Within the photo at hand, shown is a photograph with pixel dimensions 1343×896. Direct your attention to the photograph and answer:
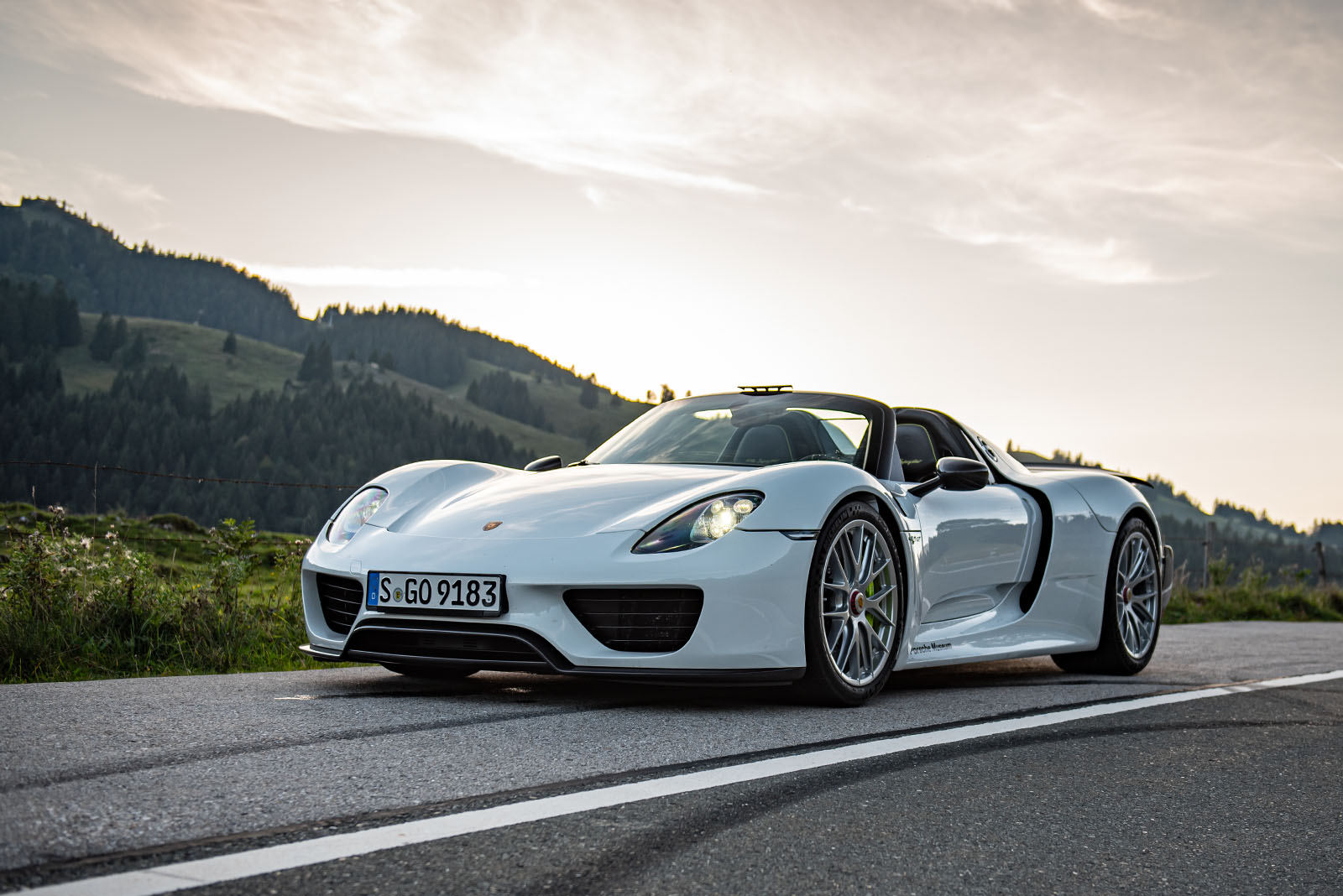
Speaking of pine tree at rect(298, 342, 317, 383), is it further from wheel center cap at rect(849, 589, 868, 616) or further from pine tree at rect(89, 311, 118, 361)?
wheel center cap at rect(849, 589, 868, 616)

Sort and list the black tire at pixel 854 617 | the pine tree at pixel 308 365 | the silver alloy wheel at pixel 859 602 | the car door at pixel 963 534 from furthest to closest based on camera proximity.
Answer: the pine tree at pixel 308 365 < the car door at pixel 963 534 < the silver alloy wheel at pixel 859 602 < the black tire at pixel 854 617

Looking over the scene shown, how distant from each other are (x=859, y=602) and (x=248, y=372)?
170 meters

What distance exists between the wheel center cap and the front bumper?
330mm

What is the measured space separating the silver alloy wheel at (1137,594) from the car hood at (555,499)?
2622mm

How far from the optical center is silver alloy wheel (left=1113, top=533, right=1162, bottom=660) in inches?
250

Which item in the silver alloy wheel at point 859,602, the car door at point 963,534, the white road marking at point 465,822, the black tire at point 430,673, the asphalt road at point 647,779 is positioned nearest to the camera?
the white road marking at point 465,822

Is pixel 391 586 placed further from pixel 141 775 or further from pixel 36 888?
pixel 36 888

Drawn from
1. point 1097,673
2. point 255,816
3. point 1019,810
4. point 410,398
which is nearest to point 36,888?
point 255,816

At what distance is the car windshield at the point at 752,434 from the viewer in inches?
210

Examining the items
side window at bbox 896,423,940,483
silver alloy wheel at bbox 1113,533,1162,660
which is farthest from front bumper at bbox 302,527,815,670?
silver alloy wheel at bbox 1113,533,1162,660

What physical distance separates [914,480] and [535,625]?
7.14ft

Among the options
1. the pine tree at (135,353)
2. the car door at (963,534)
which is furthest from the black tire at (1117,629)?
the pine tree at (135,353)

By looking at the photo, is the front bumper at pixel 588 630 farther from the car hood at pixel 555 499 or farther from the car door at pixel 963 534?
the car door at pixel 963 534

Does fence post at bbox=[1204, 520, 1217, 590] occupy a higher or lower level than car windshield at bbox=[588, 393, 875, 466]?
lower
